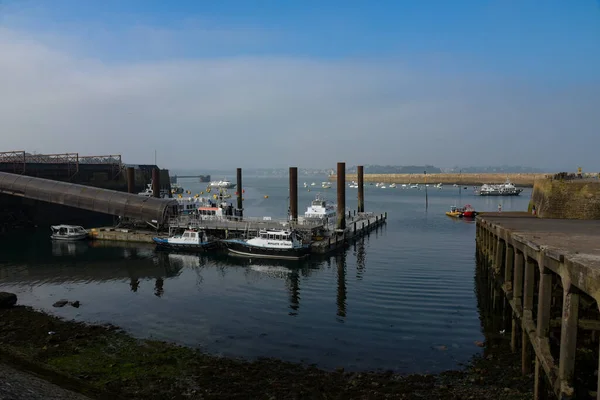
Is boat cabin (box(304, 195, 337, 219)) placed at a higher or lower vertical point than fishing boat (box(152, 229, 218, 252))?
higher

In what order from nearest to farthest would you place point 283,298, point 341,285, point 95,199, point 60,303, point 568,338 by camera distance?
point 568,338 → point 60,303 → point 283,298 → point 341,285 → point 95,199

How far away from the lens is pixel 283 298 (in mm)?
30938

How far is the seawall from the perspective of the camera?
97.6 feet

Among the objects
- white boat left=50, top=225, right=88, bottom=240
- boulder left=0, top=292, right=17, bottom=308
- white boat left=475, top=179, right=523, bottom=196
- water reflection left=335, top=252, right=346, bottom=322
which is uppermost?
white boat left=475, top=179, right=523, bottom=196

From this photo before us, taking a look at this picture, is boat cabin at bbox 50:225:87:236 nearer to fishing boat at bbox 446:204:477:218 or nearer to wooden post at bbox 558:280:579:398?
wooden post at bbox 558:280:579:398

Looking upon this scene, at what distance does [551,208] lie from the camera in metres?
32.0

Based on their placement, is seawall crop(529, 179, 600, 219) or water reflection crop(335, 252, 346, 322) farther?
seawall crop(529, 179, 600, 219)

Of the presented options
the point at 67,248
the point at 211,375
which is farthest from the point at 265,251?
the point at 211,375

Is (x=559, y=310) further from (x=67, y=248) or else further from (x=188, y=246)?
(x=67, y=248)

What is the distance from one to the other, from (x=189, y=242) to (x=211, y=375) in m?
31.2

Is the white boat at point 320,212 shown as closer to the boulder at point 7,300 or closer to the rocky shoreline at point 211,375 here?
the boulder at point 7,300

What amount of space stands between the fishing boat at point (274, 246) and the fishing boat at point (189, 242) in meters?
3.64

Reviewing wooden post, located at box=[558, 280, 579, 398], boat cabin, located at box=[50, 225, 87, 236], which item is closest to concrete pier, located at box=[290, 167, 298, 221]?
boat cabin, located at box=[50, 225, 87, 236]

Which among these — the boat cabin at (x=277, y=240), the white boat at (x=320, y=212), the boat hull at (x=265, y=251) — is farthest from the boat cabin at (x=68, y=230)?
the white boat at (x=320, y=212)
